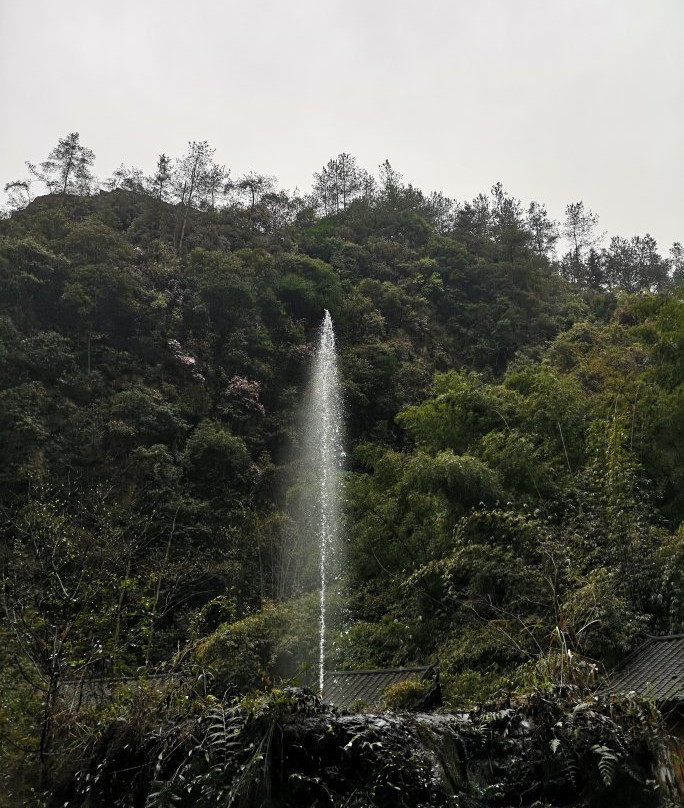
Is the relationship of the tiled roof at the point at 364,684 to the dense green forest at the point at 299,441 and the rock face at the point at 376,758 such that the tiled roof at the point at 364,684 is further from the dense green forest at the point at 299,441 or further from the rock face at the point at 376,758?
the rock face at the point at 376,758

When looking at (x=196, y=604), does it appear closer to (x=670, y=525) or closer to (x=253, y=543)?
(x=253, y=543)

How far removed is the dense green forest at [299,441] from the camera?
9.91 meters

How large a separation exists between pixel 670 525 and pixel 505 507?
3034mm

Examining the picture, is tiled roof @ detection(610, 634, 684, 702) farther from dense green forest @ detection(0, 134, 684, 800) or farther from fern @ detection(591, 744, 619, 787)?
fern @ detection(591, 744, 619, 787)

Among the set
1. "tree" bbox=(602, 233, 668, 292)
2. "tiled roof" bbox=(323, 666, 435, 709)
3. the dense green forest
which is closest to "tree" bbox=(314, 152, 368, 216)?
the dense green forest

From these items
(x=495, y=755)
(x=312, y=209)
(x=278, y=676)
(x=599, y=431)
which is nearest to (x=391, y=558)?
(x=278, y=676)

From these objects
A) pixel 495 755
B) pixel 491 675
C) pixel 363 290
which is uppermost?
pixel 363 290

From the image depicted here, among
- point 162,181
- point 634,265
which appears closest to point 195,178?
point 162,181

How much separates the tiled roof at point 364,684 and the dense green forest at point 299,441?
3.45 ft

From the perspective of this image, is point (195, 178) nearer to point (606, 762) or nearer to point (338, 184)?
point (338, 184)

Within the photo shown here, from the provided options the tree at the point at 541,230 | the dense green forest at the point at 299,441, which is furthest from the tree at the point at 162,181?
the tree at the point at 541,230

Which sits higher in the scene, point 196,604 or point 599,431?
point 599,431

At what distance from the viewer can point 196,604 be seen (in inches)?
725

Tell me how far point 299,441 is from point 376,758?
1956 centimetres
